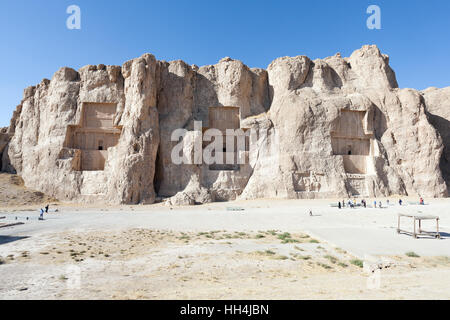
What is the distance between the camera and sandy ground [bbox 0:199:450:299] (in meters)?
5.68

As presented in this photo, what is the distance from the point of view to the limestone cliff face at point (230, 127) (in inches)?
1348

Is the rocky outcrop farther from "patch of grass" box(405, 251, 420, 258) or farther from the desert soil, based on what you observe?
"patch of grass" box(405, 251, 420, 258)

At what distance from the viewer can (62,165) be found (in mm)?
34812

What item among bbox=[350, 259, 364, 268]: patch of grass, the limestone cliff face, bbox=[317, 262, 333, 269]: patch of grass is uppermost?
the limestone cliff face

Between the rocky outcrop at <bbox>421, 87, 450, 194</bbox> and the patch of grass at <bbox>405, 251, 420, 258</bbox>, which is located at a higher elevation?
the rocky outcrop at <bbox>421, 87, 450, 194</bbox>

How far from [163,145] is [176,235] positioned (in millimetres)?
24731

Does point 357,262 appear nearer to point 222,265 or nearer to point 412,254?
point 412,254

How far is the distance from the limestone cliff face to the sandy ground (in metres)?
20.2

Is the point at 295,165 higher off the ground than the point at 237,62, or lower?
lower

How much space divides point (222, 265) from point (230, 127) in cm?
3265

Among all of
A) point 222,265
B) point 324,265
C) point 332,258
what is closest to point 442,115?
point 332,258

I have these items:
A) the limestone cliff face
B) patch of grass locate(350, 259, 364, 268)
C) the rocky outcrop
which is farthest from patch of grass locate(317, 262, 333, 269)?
the rocky outcrop
